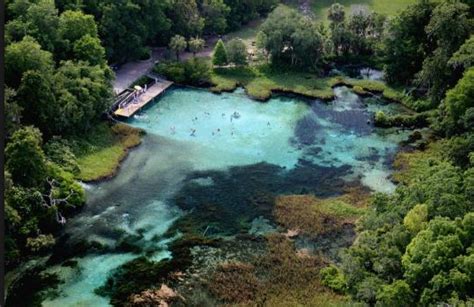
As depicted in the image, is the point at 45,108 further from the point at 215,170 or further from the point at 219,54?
the point at 219,54

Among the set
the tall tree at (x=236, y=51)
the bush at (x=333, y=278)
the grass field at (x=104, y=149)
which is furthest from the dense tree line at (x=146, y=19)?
the bush at (x=333, y=278)

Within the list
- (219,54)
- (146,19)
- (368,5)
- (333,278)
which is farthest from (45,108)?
(368,5)

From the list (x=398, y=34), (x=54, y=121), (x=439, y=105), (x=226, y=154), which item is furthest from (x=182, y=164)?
(x=398, y=34)

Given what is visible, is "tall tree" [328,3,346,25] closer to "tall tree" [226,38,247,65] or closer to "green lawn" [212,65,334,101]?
"green lawn" [212,65,334,101]

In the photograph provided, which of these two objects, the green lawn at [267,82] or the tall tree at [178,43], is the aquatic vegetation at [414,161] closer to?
the green lawn at [267,82]

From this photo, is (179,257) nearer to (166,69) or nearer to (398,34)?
(166,69)

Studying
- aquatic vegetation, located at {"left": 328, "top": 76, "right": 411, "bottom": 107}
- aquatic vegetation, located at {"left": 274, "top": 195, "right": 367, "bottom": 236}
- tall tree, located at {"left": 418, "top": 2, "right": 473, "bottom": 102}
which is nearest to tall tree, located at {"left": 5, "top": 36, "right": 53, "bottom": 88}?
aquatic vegetation, located at {"left": 274, "top": 195, "right": 367, "bottom": 236}
